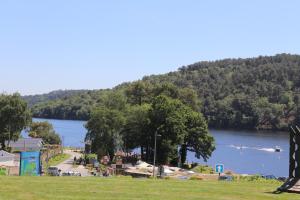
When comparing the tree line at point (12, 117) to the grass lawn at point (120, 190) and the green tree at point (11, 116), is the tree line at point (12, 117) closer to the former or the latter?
the green tree at point (11, 116)

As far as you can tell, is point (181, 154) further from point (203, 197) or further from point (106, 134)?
point (203, 197)

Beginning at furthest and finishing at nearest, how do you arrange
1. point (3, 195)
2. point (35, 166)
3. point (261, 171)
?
point (261, 171)
point (35, 166)
point (3, 195)

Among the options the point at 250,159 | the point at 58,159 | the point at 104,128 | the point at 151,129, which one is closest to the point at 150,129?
the point at 151,129

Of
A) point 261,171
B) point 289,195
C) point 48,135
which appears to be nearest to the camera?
point 289,195

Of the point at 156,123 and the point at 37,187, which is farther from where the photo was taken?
the point at 156,123

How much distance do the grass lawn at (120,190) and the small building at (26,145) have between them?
74.6 meters

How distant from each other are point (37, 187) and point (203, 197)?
5742 millimetres

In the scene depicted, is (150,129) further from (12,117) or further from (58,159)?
(12,117)

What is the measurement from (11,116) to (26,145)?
7634 mm

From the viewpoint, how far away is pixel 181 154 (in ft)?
296

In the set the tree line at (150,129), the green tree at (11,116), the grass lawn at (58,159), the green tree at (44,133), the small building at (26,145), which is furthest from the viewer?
the green tree at (44,133)

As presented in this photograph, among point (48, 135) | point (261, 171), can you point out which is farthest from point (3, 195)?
point (48, 135)

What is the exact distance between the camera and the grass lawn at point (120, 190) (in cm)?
1617

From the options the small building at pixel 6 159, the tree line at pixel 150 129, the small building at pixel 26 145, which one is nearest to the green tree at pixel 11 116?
the small building at pixel 26 145
